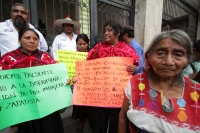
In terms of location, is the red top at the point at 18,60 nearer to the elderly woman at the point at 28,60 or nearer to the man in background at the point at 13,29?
the elderly woman at the point at 28,60

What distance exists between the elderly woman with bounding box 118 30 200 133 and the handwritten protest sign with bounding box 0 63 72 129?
0.86 metres

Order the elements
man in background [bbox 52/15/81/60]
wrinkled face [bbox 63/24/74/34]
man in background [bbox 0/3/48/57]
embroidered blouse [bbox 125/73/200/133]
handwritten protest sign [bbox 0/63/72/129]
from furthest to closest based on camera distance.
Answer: wrinkled face [bbox 63/24/74/34], man in background [bbox 52/15/81/60], man in background [bbox 0/3/48/57], handwritten protest sign [bbox 0/63/72/129], embroidered blouse [bbox 125/73/200/133]

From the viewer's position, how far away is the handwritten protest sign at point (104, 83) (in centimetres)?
142

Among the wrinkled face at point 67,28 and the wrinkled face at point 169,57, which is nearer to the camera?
the wrinkled face at point 169,57

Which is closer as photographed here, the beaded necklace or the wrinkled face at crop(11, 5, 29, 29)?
the beaded necklace

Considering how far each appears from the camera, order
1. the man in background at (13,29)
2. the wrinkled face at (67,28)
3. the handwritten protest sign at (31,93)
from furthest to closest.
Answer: the wrinkled face at (67,28) → the man in background at (13,29) → the handwritten protest sign at (31,93)

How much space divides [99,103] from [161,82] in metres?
Result: 0.76

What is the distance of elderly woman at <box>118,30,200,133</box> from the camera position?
77 centimetres

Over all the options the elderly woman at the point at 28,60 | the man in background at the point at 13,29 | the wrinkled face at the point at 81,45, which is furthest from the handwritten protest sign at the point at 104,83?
the man in background at the point at 13,29

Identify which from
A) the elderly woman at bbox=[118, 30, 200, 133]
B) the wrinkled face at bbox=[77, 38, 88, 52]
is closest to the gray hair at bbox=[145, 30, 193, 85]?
the elderly woman at bbox=[118, 30, 200, 133]

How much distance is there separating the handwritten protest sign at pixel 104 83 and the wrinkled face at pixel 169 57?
0.67m

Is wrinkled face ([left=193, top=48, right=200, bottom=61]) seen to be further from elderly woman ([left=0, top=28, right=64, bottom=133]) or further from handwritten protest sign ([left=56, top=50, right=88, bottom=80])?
elderly woman ([left=0, top=28, right=64, bottom=133])

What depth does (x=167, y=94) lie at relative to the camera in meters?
0.86

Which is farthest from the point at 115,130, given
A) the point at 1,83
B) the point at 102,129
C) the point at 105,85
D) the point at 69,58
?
the point at 1,83
